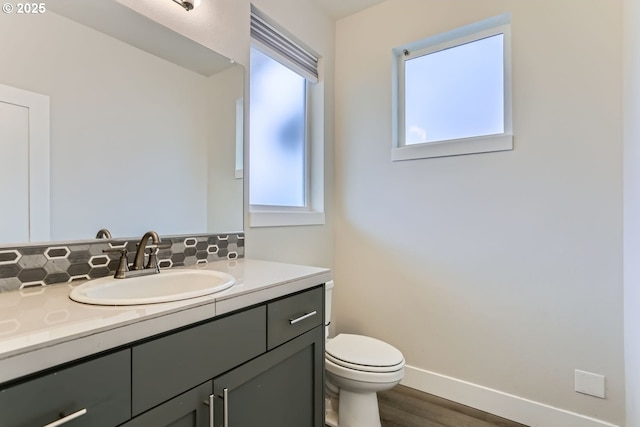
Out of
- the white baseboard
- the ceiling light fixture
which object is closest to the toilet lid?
the white baseboard

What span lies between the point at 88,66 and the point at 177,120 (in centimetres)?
37

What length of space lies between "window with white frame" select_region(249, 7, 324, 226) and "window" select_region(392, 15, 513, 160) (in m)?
0.64

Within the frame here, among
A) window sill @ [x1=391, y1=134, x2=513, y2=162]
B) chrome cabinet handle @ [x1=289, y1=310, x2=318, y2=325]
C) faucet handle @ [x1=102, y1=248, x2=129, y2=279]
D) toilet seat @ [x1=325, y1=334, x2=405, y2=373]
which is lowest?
toilet seat @ [x1=325, y1=334, x2=405, y2=373]

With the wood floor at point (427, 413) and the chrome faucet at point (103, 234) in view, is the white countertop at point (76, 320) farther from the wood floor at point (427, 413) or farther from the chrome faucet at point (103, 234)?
the wood floor at point (427, 413)

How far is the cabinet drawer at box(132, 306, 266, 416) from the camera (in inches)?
28.3

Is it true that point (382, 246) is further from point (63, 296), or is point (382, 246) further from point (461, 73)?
point (63, 296)

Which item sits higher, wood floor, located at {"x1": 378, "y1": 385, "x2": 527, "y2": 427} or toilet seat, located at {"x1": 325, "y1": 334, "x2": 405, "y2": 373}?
toilet seat, located at {"x1": 325, "y1": 334, "x2": 405, "y2": 373}

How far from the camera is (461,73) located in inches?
79.3

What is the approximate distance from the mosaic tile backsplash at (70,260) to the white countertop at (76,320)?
38 mm

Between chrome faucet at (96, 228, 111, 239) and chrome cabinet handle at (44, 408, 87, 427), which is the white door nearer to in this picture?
chrome faucet at (96, 228, 111, 239)

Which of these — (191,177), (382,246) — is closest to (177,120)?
(191,177)

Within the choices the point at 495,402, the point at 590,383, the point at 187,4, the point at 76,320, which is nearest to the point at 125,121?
the point at 187,4

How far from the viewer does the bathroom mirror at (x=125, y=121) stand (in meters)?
1.04

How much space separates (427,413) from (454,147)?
1.56 metres
